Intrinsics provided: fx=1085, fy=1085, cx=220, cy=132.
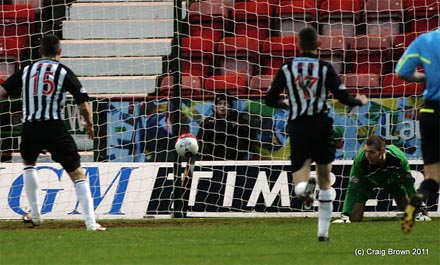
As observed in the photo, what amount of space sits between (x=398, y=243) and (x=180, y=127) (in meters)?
5.25

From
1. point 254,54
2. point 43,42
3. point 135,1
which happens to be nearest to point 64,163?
point 43,42

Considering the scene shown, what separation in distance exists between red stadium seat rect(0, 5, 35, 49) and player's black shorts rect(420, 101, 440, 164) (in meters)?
9.34

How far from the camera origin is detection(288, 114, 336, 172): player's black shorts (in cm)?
962

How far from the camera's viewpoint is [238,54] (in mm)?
16219

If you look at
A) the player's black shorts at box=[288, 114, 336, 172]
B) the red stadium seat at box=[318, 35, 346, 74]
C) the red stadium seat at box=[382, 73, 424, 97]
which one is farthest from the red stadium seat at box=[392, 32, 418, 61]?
the player's black shorts at box=[288, 114, 336, 172]

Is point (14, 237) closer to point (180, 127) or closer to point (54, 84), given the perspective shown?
point (54, 84)

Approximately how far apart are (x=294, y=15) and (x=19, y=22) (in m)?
4.31

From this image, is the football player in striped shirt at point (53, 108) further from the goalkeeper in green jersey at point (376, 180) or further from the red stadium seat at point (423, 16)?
the red stadium seat at point (423, 16)

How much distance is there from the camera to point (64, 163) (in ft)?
36.3

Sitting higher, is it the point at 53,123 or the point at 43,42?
the point at 43,42

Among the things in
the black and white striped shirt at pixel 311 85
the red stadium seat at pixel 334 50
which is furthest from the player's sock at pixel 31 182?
the red stadium seat at pixel 334 50

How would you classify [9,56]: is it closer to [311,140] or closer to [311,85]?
[311,85]

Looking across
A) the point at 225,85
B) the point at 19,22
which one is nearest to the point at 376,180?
the point at 225,85

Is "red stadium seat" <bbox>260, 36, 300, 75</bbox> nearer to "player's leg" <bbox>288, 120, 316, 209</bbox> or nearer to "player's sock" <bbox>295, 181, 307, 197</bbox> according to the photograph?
"player's leg" <bbox>288, 120, 316, 209</bbox>
